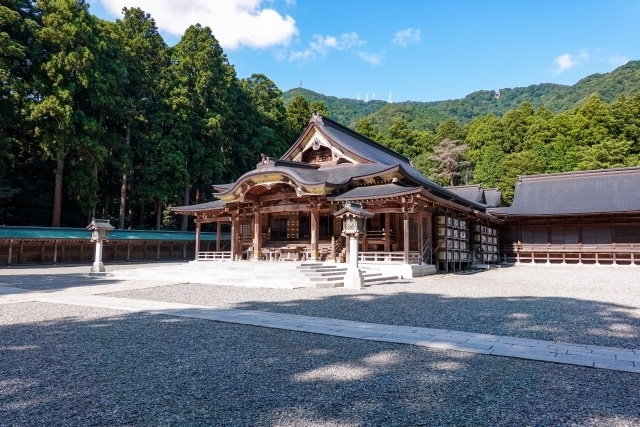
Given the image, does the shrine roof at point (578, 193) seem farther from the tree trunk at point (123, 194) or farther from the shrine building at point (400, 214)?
the tree trunk at point (123, 194)

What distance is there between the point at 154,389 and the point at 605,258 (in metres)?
25.8

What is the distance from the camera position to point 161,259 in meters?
29.0

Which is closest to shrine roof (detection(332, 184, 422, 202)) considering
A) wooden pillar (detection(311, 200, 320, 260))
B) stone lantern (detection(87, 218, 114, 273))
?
wooden pillar (detection(311, 200, 320, 260))

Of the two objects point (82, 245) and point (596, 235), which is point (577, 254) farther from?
point (82, 245)

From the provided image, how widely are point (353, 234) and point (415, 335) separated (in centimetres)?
610

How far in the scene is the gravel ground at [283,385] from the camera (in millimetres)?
3039

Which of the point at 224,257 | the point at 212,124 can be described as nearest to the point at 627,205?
the point at 224,257

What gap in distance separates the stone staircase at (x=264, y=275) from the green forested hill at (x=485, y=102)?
55699 millimetres

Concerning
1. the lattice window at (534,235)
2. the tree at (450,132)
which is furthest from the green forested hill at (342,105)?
the lattice window at (534,235)

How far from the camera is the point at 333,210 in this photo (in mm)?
16609

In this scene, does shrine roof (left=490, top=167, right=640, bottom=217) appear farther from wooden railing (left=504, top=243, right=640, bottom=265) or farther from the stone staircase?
the stone staircase

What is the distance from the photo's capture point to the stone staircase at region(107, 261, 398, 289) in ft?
39.7

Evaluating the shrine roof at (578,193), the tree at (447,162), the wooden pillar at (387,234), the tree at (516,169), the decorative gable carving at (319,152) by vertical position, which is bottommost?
the wooden pillar at (387,234)

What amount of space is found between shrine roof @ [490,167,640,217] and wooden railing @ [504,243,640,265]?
2.16 metres
